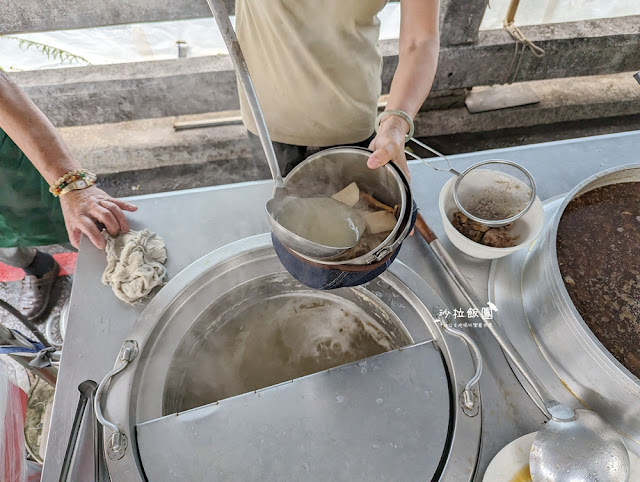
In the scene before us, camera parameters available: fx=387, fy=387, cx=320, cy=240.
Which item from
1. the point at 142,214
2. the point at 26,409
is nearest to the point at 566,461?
the point at 142,214

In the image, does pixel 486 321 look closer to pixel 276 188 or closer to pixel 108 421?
pixel 276 188

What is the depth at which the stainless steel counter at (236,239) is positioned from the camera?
1297 millimetres

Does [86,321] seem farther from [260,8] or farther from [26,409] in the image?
[260,8]

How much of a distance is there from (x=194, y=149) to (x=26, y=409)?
2458mm

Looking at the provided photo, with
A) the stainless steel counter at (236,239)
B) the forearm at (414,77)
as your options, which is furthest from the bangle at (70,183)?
the forearm at (414,77)

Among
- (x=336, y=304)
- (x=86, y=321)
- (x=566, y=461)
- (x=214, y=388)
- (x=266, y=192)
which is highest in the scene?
(x=266, y=192)

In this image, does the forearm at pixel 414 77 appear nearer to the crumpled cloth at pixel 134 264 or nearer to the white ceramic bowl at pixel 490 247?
the white ceramic bowl at pixel 490 247

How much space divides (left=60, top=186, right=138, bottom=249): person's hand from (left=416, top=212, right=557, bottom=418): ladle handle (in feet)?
4.14

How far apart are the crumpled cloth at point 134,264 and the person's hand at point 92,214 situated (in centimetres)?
4

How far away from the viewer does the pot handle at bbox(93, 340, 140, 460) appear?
121 centimetres

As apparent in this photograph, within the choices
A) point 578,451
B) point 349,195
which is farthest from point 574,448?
point 349,195

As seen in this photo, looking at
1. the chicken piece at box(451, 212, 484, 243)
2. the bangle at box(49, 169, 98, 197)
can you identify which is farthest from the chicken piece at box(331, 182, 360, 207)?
the bangle at box(49, 169, 98, 197)

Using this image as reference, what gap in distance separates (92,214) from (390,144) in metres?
1.24

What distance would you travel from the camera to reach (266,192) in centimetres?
179
